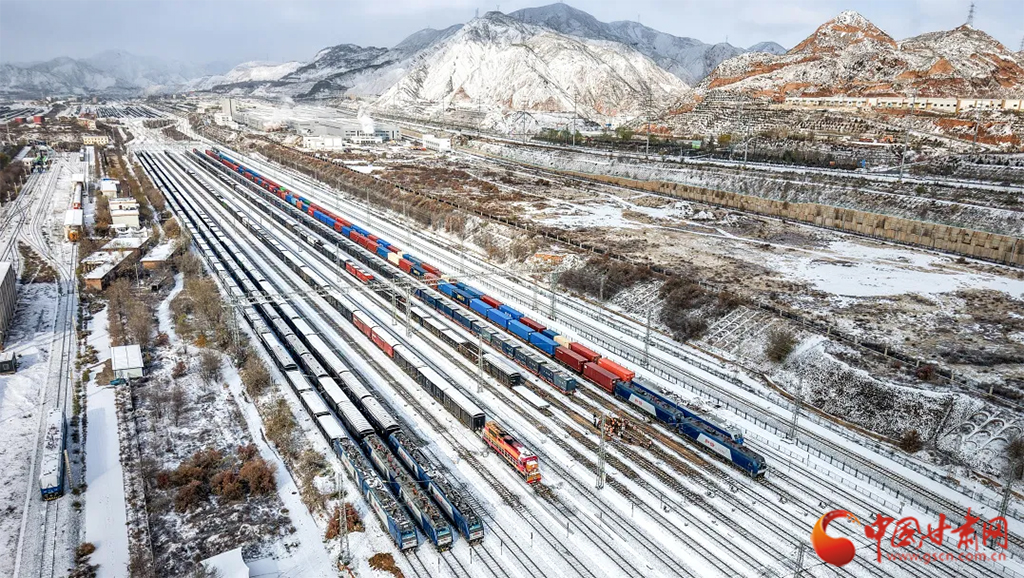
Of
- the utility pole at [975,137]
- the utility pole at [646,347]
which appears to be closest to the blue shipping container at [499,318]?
the utility pole at [646,347]

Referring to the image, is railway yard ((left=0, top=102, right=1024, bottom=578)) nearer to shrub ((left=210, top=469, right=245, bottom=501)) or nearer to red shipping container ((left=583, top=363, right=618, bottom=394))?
red shipping container ((left=583, top=363, right=618, bottom=394))

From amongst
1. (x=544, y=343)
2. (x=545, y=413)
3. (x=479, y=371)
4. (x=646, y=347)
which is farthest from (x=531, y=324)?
(x=545, y=413)

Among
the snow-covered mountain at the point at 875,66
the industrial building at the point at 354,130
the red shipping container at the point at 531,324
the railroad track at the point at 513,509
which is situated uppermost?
the snow-covered mountain at the point at 875,66

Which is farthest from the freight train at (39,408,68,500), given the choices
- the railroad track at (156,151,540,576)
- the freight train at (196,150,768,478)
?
the freight train at (196,150,768,478)

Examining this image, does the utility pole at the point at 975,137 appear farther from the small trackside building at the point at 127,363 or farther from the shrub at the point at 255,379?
A: the small trackside building at the point at 127,363

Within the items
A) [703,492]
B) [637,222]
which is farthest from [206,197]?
[703,492]

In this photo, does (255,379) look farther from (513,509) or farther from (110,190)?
(110,190)
